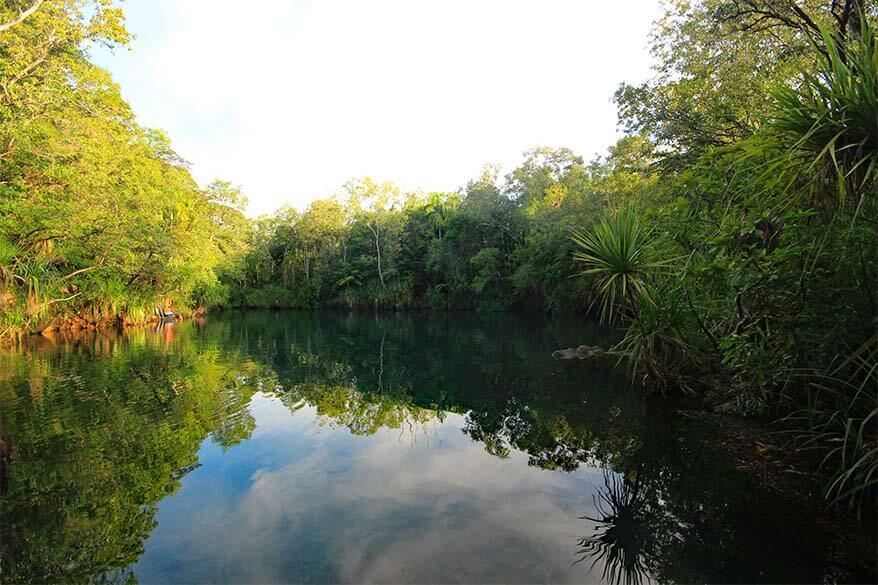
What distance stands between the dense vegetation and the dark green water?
4.02ft

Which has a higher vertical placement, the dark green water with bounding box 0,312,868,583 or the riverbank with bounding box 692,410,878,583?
the riverbank with bounding box 692,410,878,583

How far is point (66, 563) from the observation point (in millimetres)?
3412

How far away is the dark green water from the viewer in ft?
11.1

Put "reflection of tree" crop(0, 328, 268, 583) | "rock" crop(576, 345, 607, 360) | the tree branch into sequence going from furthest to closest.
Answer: "rock" crop(576, 345, 607, 360), the tree branch, "reflection of tree" crop(0, 328, 268, 583)

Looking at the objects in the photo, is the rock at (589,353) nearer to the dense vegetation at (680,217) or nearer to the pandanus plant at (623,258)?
the dense vegetation at (680,217)

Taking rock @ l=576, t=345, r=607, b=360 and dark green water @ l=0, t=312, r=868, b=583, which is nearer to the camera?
dark green water @ l=0, t=312, r=868, b=583

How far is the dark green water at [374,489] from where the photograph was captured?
3396mm

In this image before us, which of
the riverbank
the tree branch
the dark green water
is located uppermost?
the tree branch

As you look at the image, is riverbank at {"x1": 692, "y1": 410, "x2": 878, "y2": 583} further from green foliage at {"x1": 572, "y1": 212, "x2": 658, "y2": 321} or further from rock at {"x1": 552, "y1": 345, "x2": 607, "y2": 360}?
rock at {"x1": 552, "y1": 345, "x2": 607, "y2": 360}

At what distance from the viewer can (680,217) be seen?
19.4 ft

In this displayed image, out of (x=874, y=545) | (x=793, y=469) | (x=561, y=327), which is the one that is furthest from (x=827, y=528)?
(x=561, y=327)

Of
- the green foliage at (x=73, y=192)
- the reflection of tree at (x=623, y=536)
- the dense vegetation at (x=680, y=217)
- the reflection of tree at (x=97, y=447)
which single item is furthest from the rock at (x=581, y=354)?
the green foliage at (x=73, y=192)

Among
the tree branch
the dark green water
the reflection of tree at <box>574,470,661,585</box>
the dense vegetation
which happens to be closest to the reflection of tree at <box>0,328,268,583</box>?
the dark green water

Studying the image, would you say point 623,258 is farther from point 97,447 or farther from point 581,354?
point 97,447
